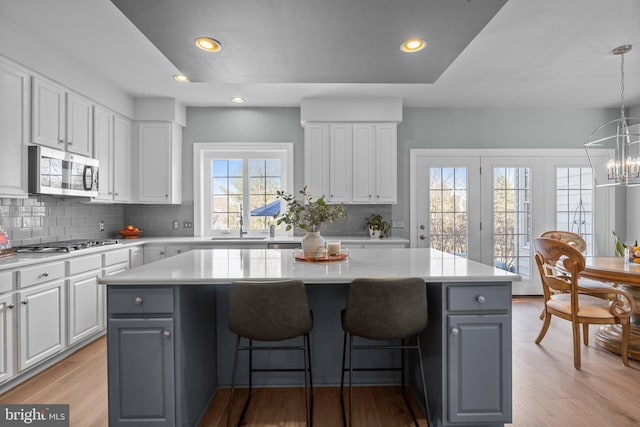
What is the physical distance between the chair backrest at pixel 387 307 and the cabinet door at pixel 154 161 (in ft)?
11.2

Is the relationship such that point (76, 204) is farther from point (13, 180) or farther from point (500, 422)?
point (500, 422)

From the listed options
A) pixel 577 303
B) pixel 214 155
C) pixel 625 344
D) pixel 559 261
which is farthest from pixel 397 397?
pixel 214 155

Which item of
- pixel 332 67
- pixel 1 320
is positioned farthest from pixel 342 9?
pixel 1 320

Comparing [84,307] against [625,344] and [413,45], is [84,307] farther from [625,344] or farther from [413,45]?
[625,344]

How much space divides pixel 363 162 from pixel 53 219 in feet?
11.2

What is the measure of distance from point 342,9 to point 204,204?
3565 millimetres

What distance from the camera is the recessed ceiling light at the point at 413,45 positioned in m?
2.13

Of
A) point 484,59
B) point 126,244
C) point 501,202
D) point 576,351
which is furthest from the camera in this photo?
point 501,202

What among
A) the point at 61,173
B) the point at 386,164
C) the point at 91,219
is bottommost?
the point at 91,219

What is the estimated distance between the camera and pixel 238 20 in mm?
1907

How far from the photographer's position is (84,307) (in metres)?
3.08

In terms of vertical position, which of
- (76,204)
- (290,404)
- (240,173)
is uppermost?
(240,173)

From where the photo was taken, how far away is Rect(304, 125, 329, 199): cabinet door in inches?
174
